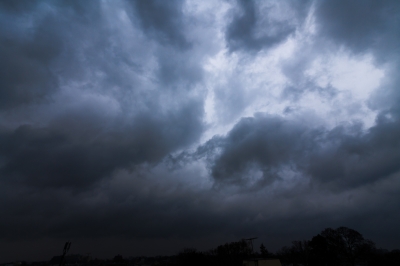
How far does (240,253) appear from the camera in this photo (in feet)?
296

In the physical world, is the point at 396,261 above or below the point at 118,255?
below

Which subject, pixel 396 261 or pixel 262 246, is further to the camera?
pixel 262 246

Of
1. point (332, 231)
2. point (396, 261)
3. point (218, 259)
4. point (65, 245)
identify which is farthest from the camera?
point (218, 259)

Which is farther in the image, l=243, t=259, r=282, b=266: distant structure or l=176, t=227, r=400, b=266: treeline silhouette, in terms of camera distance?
l=176, t=227, r=400, b=266: treeline silhouette

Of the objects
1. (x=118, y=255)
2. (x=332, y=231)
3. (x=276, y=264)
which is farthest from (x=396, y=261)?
(x=118, y=255)

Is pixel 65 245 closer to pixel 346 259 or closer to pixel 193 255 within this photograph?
pixel 193 255

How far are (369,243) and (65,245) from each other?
80199 millimetres

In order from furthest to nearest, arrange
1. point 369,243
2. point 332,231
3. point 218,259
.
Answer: point 218,259, point 332,231, point 369,243

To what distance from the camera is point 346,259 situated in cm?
7225

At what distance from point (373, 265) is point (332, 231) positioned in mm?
16638

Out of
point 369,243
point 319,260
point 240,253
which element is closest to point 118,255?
point 240,253

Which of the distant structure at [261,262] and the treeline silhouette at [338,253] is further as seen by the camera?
the treeline silhouette at [338,253]

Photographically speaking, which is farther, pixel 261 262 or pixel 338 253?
pixel 338 253

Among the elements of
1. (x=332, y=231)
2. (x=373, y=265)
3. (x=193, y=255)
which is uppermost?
(x=332, y=231)
